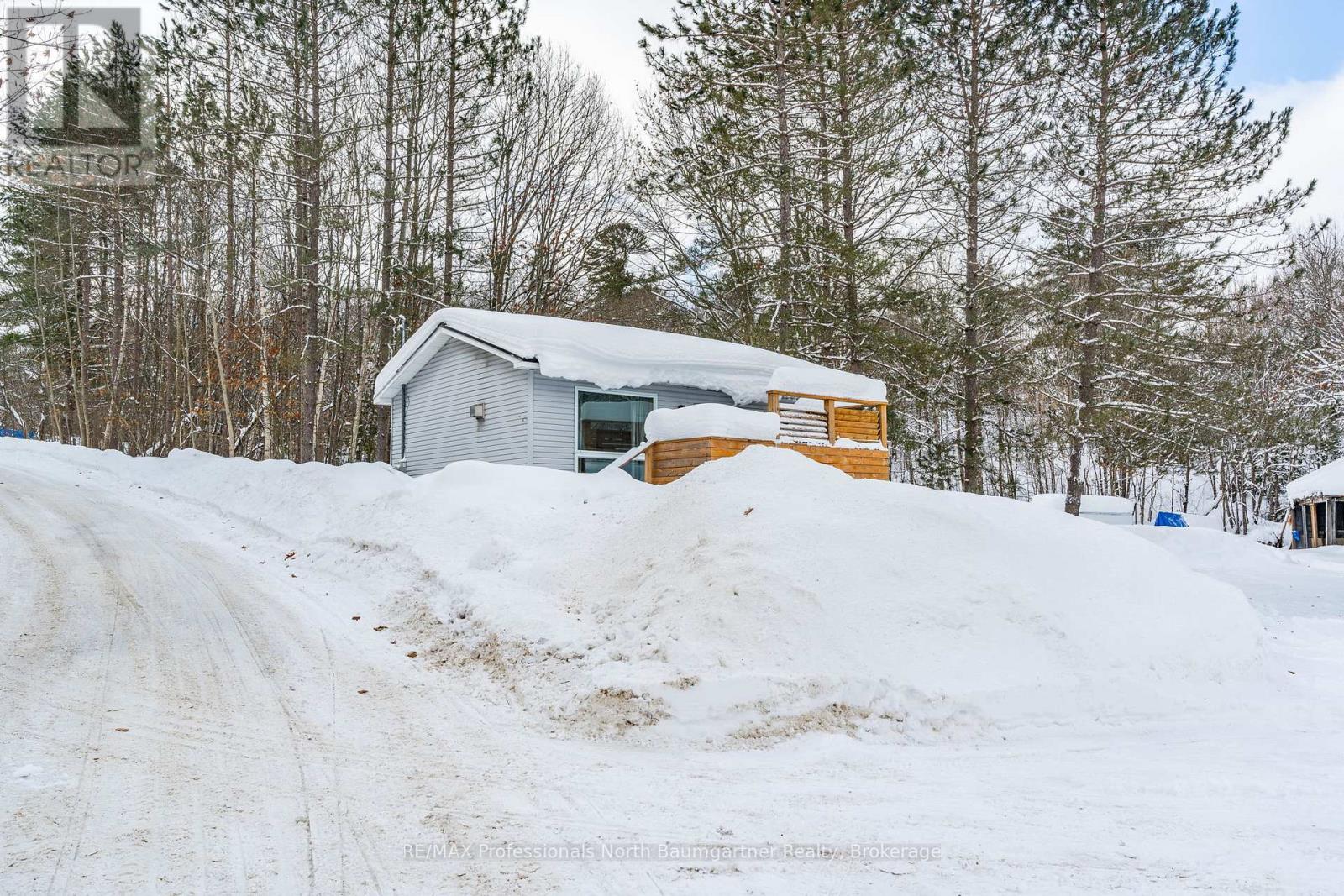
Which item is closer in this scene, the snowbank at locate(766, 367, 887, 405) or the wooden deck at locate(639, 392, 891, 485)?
the wooden deck at locate(639, 392, 891, 485)

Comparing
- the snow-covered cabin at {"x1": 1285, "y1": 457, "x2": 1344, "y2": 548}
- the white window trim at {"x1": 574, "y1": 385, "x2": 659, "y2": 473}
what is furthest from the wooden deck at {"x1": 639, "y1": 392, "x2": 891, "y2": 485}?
the snow-covered cabin at {"x1": 1285, "y1": 457, "x2": 1344, "y2": 548}

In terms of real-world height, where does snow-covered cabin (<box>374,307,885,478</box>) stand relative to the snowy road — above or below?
above

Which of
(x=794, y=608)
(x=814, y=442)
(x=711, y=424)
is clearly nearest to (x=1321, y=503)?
(x=814, y=442)

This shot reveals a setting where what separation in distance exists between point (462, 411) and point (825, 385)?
674 cm

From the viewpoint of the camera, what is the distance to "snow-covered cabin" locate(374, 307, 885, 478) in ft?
42.3

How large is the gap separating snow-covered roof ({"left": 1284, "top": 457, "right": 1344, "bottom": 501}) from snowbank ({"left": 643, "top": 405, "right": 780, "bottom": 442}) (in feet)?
68.8

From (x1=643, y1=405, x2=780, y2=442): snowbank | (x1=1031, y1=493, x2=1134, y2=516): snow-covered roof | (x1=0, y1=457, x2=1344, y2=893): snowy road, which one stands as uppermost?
(x1=643, y1=405, x2=780, y2=442): snowbank

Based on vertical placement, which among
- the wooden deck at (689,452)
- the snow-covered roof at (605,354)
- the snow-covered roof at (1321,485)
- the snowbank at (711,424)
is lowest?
the snow-covered roof at (1321,485)

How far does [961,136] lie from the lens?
53.6 feet

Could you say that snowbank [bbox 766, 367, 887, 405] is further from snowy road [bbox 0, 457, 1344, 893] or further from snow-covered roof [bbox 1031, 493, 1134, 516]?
snow-covered roof [bbox 1031, 493, 1134, 516]

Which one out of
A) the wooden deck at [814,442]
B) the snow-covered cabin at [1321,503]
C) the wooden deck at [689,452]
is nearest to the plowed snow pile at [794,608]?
the wooden deck at [689,452]

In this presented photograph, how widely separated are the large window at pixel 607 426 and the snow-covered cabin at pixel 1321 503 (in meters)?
21.3

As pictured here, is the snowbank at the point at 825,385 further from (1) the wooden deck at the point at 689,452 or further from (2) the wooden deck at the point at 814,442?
(1) the wooden deck at the point at 689,452

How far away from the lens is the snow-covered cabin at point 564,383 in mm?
12906
